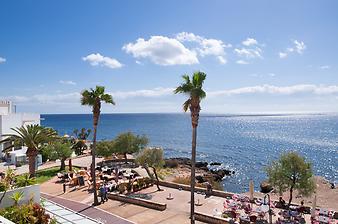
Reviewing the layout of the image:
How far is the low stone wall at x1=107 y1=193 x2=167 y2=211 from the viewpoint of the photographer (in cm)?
2094

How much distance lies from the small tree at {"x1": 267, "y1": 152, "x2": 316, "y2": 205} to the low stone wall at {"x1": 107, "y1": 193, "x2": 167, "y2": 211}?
8636 millimetres

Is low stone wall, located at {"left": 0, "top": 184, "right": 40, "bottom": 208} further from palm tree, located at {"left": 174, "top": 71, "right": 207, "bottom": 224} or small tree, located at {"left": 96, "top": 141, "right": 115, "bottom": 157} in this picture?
small tree, located at {"left": 96, "top": 141, "right": 115, "bottom": 157}

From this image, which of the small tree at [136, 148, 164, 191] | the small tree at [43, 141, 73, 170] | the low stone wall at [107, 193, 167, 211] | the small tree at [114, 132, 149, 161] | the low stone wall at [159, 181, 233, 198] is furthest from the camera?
the small tree at [114, 132, 149, 161]

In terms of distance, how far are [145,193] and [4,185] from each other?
13.8 meters

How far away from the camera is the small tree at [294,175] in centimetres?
2116

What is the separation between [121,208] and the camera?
21.4 m

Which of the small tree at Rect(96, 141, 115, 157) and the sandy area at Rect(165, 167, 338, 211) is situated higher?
the small tree at Rect(96, 141, 115, 157)

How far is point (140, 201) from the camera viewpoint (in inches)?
872

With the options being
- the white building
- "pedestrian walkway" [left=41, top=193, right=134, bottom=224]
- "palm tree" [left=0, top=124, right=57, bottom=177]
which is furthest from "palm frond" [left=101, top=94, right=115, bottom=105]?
the white building

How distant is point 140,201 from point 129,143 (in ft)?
83.4

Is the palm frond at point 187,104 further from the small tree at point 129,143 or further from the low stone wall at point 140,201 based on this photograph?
the small tree at point 129,143

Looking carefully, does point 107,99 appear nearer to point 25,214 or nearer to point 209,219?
point 209,219

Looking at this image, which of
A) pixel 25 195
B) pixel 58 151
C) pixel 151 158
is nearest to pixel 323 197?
pixel 151 158

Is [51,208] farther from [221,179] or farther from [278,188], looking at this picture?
[221,179]
